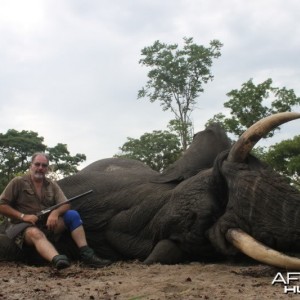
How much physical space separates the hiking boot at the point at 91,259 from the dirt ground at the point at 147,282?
0.24 metres

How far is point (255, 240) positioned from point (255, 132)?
870 mm

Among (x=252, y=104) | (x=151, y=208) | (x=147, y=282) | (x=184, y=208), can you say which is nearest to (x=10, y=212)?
(x=151, y=208)

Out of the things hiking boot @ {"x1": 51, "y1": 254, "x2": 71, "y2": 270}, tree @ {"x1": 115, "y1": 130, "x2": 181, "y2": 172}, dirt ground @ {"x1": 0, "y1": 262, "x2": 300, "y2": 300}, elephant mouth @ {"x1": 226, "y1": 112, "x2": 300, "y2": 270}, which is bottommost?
dirt ground @ {"x1": 0, "y1": 262, "x2": 300, "y2": 300}

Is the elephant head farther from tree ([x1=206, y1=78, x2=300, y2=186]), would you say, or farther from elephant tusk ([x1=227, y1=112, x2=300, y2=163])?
tree ([x1=206, y1=78, x2=300, y2=186])

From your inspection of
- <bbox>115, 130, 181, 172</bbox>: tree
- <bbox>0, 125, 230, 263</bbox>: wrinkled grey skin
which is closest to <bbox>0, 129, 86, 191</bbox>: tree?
<bbox>115, 130, 181, 172</bbox>: tree

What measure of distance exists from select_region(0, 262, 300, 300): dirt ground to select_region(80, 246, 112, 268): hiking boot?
0.24 metres

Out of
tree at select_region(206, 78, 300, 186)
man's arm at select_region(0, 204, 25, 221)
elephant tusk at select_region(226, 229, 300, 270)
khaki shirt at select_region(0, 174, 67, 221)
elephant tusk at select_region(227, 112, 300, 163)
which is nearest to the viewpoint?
elephant tusk at select_region(226, 229, 300, 270)

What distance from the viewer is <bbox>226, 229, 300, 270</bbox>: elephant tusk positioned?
407 centimetres

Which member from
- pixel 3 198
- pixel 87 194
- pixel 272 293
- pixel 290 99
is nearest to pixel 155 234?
pixel 87 194

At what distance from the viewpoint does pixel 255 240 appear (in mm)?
4469

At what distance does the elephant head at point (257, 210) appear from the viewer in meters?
4.37

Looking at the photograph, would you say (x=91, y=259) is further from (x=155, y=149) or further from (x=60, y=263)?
(x=155, y=149)

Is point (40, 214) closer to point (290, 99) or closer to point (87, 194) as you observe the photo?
point (87, 194)

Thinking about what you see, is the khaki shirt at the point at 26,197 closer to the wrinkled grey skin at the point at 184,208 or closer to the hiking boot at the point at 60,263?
the wrinkled grey skin at the point at 184,208
